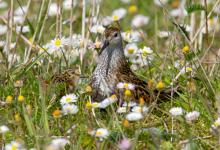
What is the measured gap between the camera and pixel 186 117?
184 inches

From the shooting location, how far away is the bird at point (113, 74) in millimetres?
5590

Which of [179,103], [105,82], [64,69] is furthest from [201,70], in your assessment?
[64,69]

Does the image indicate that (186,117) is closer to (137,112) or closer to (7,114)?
(137,112)

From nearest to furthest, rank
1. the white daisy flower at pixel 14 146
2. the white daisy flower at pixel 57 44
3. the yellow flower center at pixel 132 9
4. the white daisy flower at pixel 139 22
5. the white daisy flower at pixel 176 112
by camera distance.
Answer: the white daisy flower at pixel 14 146 → the white daisy flower at pixel 176 112 → the white daisy flower at pixel 57 44 → the white daisy flower at pixel 139 22 → the yellow flower center at pixel 132 9

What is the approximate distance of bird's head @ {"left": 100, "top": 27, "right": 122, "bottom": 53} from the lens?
5.76 meters

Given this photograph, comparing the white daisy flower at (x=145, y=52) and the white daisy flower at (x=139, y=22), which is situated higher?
the white daisy flower at (x=139, y=22)

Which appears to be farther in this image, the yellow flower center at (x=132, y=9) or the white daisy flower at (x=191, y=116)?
the yellow flower center at (x=132, y=9)

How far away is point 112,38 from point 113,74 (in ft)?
0.86

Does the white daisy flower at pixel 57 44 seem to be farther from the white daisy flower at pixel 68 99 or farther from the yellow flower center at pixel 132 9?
the yellow flower center at pixel 132 9

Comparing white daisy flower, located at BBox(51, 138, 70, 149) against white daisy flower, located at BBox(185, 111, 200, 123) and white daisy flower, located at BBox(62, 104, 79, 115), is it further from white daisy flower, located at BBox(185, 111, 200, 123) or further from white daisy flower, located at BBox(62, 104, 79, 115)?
white daisy flower, located at BBox(185, 111, 200, 123)

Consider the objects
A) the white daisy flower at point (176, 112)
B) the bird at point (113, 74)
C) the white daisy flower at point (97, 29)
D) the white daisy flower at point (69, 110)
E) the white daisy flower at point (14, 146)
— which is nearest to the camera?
the white daisy flower at point (14, 146)

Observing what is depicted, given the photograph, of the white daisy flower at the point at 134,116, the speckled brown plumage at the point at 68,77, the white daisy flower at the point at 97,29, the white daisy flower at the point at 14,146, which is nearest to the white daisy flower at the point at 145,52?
the white daisy flower at the point at 97,29

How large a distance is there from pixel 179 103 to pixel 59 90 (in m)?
0.82

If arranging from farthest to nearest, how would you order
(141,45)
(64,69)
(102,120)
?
(141,45) < (64,69) < (102,120)
